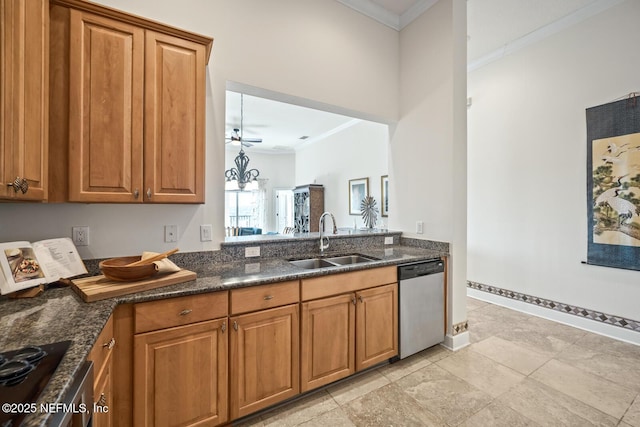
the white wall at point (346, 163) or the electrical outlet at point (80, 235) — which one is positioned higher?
the white wall at point (346, 163)

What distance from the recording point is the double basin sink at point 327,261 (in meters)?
2.33

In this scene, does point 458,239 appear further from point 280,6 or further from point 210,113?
point 280,6

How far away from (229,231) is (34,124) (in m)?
3.87

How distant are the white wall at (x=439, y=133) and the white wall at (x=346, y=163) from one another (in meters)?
1.84

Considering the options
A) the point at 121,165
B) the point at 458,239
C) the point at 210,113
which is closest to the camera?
the point at 121,165

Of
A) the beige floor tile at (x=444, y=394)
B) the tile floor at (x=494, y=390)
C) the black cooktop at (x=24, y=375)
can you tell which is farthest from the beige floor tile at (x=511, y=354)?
the black cooktop at (x=24, y=375)

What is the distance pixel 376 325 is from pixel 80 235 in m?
2.14

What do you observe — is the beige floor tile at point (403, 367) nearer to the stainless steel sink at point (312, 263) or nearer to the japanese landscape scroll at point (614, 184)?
the stainless steel sink at point (312, 263)

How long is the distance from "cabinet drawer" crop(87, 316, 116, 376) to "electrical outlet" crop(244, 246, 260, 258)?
1.03 m

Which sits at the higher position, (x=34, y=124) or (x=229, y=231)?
(x=34, y=124)

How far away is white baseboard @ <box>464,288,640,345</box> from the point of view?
2752mm

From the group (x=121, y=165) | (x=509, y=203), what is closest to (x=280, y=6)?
(x=121, y=165)

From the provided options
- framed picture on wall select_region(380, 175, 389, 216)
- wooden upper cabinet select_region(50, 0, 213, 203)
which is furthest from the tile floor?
framed picture on wall select_region(380, 175, 389, 216)

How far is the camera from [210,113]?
208 centimetres
